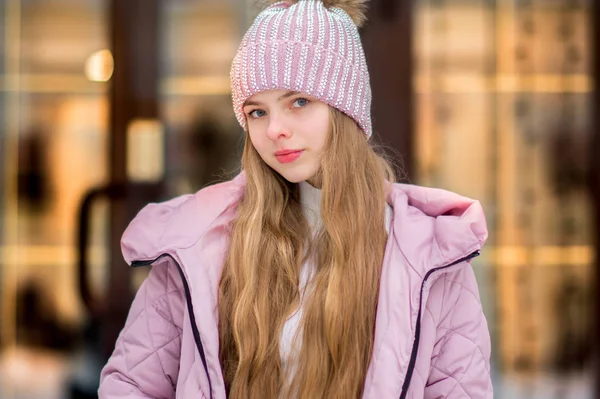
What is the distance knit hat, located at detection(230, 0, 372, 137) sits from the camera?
174 cm

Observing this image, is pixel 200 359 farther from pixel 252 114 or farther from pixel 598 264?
pixel 598 264

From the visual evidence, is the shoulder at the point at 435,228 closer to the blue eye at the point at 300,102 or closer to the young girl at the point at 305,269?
the young girl at the point at 305,269

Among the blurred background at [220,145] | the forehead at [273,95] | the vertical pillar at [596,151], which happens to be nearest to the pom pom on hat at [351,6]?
the forehead at [273,95]

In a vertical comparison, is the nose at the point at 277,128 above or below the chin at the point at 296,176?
above

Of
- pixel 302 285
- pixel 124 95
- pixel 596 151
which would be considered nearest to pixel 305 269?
pixel 302 285

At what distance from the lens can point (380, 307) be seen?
1691 mm

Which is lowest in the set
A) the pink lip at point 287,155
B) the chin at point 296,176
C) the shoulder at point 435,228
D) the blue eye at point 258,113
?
the shoulder at point 435,228

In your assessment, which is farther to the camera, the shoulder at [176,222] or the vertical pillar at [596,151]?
the vertical pillar at [596,151]

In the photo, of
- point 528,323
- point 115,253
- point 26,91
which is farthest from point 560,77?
point 26,91

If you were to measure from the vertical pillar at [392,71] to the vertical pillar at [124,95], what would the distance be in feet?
2.62

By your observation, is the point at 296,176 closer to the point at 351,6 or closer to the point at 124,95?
the point at 351,6

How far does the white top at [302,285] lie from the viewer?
1745mm

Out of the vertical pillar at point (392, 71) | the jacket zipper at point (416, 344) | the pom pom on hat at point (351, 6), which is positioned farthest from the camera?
the vertical pillar at point (392, 71)

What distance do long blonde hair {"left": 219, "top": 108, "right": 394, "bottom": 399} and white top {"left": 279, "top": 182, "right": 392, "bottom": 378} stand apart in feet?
0.04
